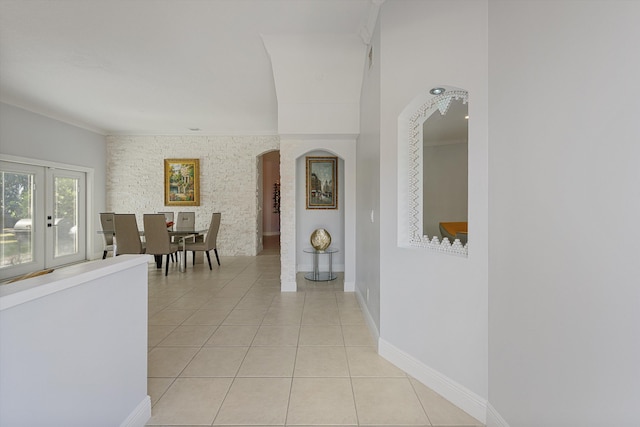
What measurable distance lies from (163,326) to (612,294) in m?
3.52

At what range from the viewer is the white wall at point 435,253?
1.87 metres

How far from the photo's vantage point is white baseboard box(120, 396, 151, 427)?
1667 mm

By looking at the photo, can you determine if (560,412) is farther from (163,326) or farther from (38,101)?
(38,101)

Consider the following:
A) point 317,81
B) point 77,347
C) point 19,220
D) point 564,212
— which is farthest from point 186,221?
point 564,212

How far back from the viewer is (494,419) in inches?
68.0

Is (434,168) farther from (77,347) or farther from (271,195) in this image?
(271,195)

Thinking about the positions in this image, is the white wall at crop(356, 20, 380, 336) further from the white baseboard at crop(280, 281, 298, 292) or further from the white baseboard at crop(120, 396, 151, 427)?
the white baseboard at crop(120, 396, 151, 427)

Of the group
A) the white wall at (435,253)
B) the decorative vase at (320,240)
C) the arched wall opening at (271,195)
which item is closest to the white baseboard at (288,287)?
the decorative vase at (320,240)

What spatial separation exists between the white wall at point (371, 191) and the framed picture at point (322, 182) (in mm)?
1963

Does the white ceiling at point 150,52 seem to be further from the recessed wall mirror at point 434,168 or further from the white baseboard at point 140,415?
the white baseboard at point 140,415

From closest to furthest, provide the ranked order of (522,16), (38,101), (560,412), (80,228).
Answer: (560,412)
(522,16)
(38,101)
(80,228)

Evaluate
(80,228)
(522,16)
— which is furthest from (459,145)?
(80,228)

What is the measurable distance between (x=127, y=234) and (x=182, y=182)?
7.82 ft

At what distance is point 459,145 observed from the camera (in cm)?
243
